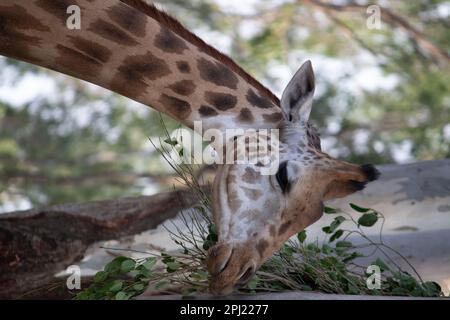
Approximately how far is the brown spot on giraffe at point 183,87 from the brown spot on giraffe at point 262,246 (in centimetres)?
75

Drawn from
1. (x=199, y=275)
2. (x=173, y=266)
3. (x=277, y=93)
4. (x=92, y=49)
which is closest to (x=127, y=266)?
(x=173, y=266)

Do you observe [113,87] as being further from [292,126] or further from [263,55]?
[263,55]

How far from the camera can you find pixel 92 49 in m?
3.14

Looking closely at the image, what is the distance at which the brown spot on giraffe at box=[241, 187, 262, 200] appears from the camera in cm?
273

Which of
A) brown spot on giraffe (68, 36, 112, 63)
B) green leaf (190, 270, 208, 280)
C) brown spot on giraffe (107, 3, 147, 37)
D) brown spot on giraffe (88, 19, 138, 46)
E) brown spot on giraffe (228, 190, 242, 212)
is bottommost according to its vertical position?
green leaf (190, 270, 208, 280)

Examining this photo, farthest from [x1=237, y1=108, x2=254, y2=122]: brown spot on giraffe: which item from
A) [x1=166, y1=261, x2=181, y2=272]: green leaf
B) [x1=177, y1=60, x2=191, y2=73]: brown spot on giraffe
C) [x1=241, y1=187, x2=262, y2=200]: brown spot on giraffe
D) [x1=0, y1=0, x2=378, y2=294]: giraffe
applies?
[x1=166, y1=261, x2=181, y2=272]: green leaf

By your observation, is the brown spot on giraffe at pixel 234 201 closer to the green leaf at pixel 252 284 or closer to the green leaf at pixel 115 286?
the green leaf at pixel 252 284

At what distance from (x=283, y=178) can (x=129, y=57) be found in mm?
816

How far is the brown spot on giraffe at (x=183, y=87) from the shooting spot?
10.3 feet

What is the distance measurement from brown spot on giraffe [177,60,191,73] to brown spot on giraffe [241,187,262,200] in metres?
0.64

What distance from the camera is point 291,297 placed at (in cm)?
282

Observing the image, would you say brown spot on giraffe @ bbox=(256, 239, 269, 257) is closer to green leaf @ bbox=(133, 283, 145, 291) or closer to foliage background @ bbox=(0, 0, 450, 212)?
green leaf @ bbox=(133, 283, 145, 291)

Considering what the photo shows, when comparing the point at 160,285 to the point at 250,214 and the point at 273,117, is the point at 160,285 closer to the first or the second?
the point at 250,214
